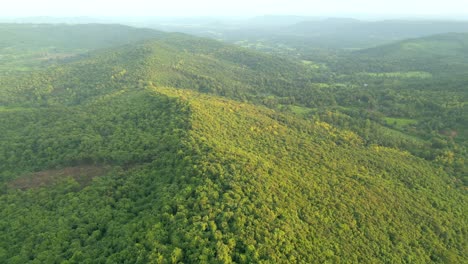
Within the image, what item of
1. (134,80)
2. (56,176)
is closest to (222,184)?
(56,176)

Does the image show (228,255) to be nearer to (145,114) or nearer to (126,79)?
(145,114)

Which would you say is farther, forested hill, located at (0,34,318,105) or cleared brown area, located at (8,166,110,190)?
forested hill, located at (0,34,318,105)

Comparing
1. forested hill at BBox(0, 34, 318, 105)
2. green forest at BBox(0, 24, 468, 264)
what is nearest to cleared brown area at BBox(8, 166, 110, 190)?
green forest at BBox(0, 24, 468, 264)

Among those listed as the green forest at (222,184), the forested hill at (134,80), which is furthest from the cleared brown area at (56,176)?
the forested hill at (134,80)

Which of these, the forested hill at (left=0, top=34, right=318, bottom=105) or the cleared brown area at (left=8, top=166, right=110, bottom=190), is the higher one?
the forested hill at (left=0, top=34, right=318, bottom=105)

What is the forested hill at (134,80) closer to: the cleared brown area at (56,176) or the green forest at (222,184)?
the green forest at (222,184)

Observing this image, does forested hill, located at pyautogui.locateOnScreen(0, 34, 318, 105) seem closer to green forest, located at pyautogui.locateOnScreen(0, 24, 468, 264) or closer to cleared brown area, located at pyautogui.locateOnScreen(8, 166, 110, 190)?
green forest, located at pyautogui.locateOnScreen(0, 24, 468, 264)

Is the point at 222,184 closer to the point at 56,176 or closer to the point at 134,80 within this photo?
the point at 56,176

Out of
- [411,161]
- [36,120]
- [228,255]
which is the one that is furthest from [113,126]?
[411,161]

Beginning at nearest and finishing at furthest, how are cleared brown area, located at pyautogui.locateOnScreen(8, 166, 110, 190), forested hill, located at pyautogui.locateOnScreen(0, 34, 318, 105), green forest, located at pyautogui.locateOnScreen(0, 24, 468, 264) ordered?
green forest, located at pyautogui.locateOnScreen(0, 24, 468, 264) → cleared brown area, located at pyautogui.locateOnScreen(8, 166, 110, 190) → forested hill, located at pyautogui.locateOnScreen(0, 34, 318, 105)
